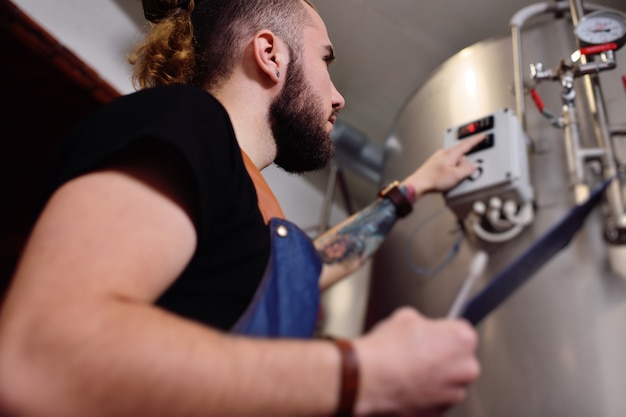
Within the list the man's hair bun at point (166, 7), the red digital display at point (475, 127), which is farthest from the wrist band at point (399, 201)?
the man's hair bun at point (166, 7)

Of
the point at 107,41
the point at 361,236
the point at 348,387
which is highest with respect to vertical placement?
the point at 107,41

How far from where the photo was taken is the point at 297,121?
1.06 m

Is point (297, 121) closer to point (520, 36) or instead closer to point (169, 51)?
point (169, 51)

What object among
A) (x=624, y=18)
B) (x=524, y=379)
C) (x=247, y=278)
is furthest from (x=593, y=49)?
(x=247, y=278)

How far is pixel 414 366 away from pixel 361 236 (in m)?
0.66

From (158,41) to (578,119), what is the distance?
81 centimetres

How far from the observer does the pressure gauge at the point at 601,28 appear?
1056 millimetres

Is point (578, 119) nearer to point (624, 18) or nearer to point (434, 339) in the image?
point (624, 18)

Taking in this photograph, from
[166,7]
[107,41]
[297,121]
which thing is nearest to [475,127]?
[297,121]

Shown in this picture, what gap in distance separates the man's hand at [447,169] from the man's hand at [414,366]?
549 millimetres

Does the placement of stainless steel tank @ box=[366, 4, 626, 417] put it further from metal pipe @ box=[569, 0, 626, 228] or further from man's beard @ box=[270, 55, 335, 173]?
man's beard @ box=[270, 55, 335, 173]

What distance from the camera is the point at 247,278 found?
0.70 meters

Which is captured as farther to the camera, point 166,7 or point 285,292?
point 166,7

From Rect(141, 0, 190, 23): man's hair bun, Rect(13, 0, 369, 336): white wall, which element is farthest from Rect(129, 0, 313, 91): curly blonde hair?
Rect(13, 0, 369, 336): white wall
